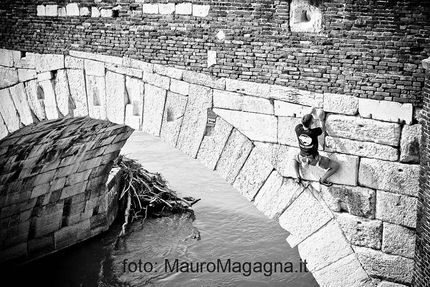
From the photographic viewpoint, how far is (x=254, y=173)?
19.8 ft

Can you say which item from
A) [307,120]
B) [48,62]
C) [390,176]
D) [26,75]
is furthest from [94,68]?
[390,176]

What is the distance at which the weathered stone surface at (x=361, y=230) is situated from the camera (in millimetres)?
5445

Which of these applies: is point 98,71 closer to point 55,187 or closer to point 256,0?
point 256,0

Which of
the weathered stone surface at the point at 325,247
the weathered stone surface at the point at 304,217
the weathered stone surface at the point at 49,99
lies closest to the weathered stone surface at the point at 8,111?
the weathered stone surface at the point at 49,99

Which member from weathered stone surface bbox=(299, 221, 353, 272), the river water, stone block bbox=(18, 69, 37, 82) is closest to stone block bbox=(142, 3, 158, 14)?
stone block bbox=(18, 69, 37, 82)

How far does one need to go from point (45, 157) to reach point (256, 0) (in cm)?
496

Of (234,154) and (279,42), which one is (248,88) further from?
(234,154)

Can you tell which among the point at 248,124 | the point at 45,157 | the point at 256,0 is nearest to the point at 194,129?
the point at 248,124

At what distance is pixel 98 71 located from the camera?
7.17 metres

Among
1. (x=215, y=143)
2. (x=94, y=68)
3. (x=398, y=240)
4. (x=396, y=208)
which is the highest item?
(x=94, y=68)

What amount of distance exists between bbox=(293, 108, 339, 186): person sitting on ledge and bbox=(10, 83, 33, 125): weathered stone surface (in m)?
3.98

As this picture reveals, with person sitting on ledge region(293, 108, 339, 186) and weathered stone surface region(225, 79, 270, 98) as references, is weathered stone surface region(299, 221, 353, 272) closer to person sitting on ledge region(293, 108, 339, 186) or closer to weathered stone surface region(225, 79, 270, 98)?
person sitting on ledge region(293, 108, 339, 186)

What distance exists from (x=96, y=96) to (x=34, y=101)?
41.0 inches

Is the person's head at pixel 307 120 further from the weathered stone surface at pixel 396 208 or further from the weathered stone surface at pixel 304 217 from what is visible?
the weathered stone surface at pixel 396 208
